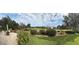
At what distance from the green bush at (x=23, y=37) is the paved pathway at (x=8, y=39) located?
0.18ft

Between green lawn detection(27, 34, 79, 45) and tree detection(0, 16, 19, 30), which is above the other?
tree detection(0, 16, 19, 30)

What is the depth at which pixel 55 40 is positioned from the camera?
2.14 metres

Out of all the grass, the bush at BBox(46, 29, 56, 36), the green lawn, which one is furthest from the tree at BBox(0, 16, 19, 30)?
the bush at BBox(46, 29, 56, 36)

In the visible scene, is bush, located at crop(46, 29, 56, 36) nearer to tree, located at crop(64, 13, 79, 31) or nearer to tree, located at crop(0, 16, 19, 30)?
tree, located at crop(64, 13, 79, 31)

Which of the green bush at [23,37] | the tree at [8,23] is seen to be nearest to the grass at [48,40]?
the green bush at [23,37]

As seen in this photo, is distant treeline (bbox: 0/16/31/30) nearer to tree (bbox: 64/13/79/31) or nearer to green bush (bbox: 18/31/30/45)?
green bush (bbox: 18/31/30/45)

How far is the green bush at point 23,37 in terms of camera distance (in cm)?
215

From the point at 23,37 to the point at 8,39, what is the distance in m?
0.17

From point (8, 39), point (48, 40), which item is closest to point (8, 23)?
point (8, 39)

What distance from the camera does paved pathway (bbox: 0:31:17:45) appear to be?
2133 millimetres

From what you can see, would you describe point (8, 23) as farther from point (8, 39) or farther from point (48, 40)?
point (48, 40)

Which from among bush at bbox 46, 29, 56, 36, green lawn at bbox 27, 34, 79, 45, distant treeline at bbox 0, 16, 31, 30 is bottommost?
green lawn at bbox 27, 34, 79, 45
